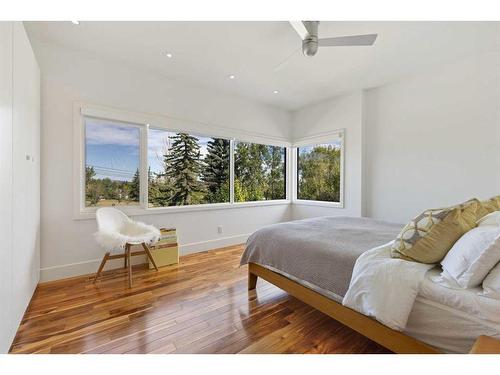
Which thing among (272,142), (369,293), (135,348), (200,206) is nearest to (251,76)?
(272,142)

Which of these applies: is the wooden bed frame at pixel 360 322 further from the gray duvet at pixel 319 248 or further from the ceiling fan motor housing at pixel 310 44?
the ceiling fan motor housing at pixel 310 44

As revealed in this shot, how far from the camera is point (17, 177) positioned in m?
1.69

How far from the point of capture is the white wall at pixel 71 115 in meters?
2.59

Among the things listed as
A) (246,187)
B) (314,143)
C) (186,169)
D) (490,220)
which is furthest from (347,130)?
(490,220)

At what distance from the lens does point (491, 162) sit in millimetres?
2711

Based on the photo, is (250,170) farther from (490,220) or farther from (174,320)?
(490,220)

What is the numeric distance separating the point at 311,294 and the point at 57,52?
3644mm

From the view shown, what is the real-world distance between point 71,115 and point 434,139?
15.2 ft

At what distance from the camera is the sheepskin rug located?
2451 millimetres

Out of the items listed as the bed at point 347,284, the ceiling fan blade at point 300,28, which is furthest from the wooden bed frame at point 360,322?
the ceiling fan blade at point 300,28

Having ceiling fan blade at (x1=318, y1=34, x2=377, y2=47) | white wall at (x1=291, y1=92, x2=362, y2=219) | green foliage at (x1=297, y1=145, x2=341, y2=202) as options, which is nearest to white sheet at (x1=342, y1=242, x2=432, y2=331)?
ceiling fan blade at (x1=318, y1=34, x2=377, y2=47)

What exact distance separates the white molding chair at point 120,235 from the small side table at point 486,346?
2673 mm

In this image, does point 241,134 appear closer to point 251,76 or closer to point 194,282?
point 251,76

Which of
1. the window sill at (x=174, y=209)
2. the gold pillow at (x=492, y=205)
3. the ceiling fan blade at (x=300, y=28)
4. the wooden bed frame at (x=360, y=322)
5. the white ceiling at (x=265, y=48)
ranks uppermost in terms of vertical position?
the white ceiling at (x=265, y=48)
